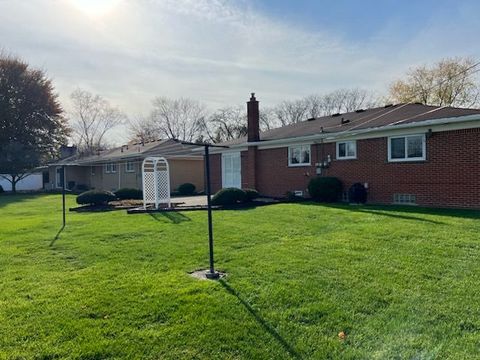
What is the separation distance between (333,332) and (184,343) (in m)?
1.33

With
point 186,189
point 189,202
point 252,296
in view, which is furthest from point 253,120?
point 252,296

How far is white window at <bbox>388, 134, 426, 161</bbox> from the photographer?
12.8 metres

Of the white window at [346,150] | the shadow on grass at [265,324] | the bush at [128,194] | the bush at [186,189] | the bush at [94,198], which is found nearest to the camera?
the shadow on grass at [265,324]

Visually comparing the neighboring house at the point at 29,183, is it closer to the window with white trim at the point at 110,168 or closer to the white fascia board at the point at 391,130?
the window with white trim at the point at 110,168

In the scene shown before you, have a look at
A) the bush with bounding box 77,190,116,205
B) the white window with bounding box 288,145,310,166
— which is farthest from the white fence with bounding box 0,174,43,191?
the white window with bounding box 288,145,310,166

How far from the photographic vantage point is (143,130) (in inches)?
2331

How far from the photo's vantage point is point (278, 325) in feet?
12.1

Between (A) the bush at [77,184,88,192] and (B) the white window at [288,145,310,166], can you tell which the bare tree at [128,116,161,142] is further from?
(B) the white window at [288,145,310,166]

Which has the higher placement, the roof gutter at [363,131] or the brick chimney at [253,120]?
the brick chimney at [253,120]

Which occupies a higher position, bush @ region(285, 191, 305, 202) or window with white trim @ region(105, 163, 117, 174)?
window with white trim @ region(105, 163, 117, 174)

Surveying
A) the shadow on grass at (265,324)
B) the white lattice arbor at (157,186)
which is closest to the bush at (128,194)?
the white lattice arbor at (157,186)

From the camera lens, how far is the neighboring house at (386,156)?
1183 centimetres

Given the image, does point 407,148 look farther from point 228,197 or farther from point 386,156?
point 228,197

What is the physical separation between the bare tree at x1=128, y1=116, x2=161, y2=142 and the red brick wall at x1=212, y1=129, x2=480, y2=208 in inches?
1727
